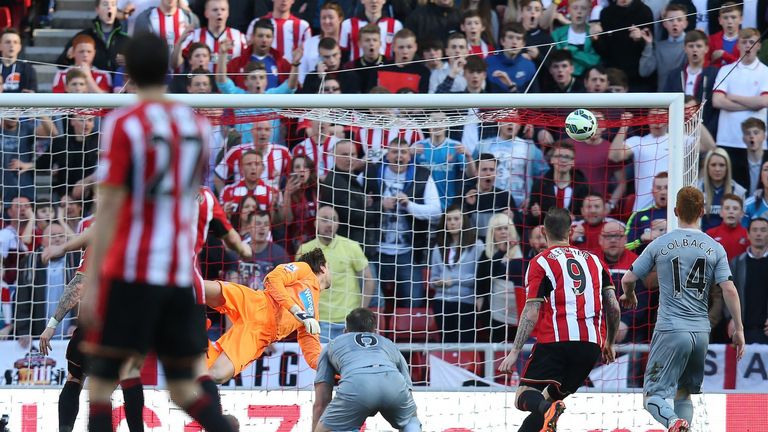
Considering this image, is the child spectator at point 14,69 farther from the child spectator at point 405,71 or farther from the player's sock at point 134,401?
the player's sock at point 134,401

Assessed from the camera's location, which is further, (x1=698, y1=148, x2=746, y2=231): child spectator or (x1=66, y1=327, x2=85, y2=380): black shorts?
(x1=698, y1=148, x2=746, y2=231): child spectator

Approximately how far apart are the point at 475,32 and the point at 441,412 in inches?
187

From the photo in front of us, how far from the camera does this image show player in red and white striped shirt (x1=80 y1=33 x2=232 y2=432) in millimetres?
4957

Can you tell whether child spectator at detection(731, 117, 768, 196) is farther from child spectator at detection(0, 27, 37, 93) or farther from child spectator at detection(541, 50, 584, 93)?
child spectator at detection(0, 27, 37, 93)

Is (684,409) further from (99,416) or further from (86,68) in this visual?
(86,68)

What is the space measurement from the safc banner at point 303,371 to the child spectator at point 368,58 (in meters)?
3.15

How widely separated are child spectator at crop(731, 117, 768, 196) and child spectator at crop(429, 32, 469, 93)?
2684 mm

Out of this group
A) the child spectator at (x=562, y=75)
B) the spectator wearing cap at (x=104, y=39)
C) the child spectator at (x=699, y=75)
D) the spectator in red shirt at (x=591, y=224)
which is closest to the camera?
the spectator in red shirt at (x=591, y=224)

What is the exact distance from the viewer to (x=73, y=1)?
15.1 m

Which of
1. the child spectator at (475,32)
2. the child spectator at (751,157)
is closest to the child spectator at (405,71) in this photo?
the child spectator at (475,32)

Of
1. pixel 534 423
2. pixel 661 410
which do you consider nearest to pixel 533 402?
pixel 534 423

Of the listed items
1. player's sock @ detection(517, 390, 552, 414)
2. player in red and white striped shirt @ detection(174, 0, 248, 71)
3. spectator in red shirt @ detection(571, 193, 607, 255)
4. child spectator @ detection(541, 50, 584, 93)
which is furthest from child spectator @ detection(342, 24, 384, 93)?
player's sock @ detection(517, 390, 552, 414)

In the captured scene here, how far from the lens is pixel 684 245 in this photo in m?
8.20

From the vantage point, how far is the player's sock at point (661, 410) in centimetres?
809
